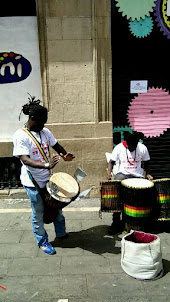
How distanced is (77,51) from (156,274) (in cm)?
411

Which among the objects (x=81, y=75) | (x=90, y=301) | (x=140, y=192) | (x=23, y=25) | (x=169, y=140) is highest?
(x=23, y=25)

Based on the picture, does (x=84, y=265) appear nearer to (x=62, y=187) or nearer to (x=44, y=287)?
(x=44, y=287)

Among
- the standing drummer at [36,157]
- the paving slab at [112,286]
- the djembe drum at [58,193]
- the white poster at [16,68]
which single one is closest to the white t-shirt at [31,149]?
the standing drummer at [36,157]

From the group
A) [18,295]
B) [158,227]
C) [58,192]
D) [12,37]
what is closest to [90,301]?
[18,295]

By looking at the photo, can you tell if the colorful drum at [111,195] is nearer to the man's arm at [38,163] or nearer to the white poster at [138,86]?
the man's arm at [38,163]

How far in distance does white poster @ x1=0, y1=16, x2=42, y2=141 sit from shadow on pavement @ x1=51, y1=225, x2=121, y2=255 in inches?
102

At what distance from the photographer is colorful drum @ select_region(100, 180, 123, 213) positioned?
4.78 meters

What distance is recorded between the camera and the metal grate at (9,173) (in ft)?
21.3

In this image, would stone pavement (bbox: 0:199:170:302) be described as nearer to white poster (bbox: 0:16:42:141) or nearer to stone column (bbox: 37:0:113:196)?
stone column (bbox: 37:0:113:196)

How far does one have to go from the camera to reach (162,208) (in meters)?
4.76

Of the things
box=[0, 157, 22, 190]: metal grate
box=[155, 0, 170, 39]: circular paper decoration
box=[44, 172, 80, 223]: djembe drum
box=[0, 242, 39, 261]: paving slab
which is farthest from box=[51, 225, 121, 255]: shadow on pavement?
box=[155, 0, 170, 39]: circular paper decoration

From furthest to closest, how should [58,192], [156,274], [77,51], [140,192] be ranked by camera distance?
[77,51] → [140,192] → [58,192] → [156,274]

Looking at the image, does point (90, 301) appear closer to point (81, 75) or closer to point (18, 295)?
point (18, 295)

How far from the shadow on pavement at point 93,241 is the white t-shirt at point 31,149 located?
1014mm
